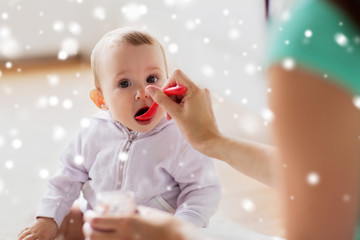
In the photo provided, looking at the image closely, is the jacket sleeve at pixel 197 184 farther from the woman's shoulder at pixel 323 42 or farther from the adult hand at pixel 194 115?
the woman's shoulder at pixel 323 42

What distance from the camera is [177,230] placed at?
67 centimetres

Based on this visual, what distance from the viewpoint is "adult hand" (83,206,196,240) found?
669mm

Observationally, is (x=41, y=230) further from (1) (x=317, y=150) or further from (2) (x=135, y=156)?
(1) (x=317, y=150)

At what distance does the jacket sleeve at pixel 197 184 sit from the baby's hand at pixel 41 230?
298mm

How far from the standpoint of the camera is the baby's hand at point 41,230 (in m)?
1.14

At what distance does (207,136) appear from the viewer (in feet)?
3.11

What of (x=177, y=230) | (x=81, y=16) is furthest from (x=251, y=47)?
(x=81, y=16)

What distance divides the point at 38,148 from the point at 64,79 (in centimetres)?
141

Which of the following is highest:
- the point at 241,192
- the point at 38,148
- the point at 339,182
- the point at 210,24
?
the point at 339,182

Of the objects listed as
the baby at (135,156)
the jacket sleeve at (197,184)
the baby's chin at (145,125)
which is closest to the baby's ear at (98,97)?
the baby at (135,156)

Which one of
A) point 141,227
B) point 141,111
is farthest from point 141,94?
point 141,227

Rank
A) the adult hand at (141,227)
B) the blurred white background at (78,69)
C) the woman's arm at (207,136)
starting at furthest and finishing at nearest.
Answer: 1. the blurred white background at (78,69)
2. the woman's arm at (207,136)
3. the adult hand at (141,227)

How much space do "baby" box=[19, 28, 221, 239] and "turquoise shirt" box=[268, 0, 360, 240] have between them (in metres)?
0.58

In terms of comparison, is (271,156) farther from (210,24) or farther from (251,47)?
(210,24)
